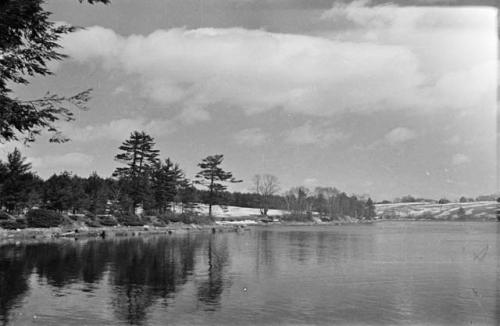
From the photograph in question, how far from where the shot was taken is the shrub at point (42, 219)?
34875mm

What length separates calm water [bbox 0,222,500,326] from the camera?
1054 centimetres

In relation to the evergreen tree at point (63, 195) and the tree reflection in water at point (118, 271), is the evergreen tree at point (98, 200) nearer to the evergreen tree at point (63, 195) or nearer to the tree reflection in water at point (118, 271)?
the evergreen tree at point (63, 195)

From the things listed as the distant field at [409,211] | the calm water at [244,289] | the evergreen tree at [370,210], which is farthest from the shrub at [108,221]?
the evergreen tree at [370,210]

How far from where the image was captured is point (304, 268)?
1859 centimetres

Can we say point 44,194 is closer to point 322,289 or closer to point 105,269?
point 105,269

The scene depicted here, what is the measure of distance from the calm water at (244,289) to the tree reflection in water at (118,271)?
0.11ft

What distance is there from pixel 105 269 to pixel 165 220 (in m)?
32.9

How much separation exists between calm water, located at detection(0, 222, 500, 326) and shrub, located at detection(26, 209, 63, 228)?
12384mm

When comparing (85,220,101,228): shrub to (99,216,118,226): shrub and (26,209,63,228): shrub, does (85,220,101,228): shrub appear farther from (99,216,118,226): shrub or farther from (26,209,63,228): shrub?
(26,209,63,228): shrub

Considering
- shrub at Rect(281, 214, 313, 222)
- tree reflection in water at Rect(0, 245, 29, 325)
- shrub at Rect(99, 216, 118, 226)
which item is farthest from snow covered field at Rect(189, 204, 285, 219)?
tree reflection in water at Rect(0, 245, 29, 325)

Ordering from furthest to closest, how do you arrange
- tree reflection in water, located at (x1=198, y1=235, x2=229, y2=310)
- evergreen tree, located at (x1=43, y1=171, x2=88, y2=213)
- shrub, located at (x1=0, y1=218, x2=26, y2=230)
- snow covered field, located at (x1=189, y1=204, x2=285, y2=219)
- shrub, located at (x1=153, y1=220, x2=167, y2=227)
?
snow covered field, located at (x1=189, y1=204, x2=285, y2=219) < shrub, located at (x1=153, y1=220, x2=167, y2=227) < evergreen tree, located at (x1=43, y1=171, x2=88, y2=213) < shrub, located at (x1=0, y1=218, x2=26, y2=230) < tree reflection in water, located at (x1=198, y1=235, x2=229, y2=310)

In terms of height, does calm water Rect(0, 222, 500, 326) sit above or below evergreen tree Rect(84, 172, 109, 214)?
below

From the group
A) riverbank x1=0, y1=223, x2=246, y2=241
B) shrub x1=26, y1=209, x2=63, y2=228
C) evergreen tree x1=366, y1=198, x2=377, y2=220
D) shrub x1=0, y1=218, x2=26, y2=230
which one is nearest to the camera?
riverbank x1=0, y1=223, x2=246, y2=241

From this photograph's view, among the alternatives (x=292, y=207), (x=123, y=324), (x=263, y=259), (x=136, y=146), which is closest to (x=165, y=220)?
(x=136, y=146)
